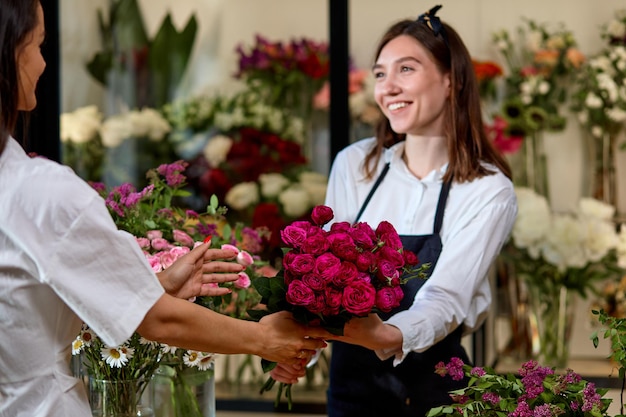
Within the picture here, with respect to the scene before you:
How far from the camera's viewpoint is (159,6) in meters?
4.37

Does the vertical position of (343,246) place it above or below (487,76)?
below

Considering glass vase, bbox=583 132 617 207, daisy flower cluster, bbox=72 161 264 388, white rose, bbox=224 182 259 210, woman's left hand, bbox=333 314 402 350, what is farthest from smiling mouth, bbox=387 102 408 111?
glass vase, bbox=583 132 617 207

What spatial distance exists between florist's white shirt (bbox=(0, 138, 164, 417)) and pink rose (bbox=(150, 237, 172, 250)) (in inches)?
17.7

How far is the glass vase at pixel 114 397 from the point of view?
186 cm

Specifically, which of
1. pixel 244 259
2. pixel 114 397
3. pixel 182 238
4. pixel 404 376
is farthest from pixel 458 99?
pixel 114 397

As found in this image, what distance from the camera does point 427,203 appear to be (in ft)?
8.48

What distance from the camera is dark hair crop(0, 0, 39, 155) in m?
1.49

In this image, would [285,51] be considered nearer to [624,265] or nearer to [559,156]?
[559,156]

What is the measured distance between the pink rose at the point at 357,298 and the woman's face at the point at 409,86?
873 millimetres

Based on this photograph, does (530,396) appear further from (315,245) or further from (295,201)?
(295,201)

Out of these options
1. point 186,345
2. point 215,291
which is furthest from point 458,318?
point 186,345

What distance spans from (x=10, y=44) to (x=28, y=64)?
0.17 ft

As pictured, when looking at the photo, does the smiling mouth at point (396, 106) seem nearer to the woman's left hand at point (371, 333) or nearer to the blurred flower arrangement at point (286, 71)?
the woman's left hand at point (371, 333)

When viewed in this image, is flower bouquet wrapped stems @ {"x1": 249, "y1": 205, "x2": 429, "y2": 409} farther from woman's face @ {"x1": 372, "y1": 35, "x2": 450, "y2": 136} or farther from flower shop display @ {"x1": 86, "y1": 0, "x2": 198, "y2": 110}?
flower shop display @ {"x1": 86, "y1": 0, "x2": 198, "y2": 110}
